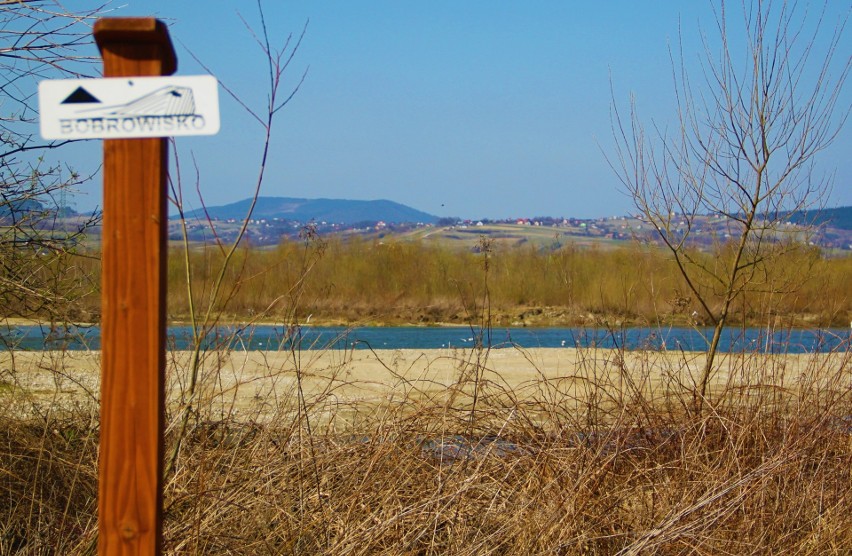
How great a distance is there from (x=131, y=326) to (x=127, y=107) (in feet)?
1.57

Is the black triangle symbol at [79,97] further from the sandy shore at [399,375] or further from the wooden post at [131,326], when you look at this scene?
the sandy shore at [399,375]

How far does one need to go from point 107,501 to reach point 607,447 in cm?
365

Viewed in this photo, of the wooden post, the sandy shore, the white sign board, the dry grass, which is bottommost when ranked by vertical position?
the dry grass

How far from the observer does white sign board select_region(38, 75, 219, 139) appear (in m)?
1.94

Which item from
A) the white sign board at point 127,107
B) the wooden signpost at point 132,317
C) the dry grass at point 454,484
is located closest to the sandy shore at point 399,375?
the dry grass at point 454,484

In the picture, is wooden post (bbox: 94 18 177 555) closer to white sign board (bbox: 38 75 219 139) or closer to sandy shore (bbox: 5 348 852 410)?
white sign board (bbox: 38 75 219 139)

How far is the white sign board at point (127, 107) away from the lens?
6.37 feet

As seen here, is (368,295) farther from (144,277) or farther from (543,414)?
(144,277)

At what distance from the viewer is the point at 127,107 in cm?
196

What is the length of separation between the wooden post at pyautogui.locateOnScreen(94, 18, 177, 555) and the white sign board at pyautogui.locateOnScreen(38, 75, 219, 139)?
1.6 inches

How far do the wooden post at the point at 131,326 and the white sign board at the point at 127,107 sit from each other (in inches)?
1.6

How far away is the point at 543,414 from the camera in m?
5.58

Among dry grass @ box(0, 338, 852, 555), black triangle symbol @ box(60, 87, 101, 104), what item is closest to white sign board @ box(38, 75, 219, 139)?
black triangle symbol @ box(60, 87, 101, 104)

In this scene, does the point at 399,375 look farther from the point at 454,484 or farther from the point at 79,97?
the point at 79,97
